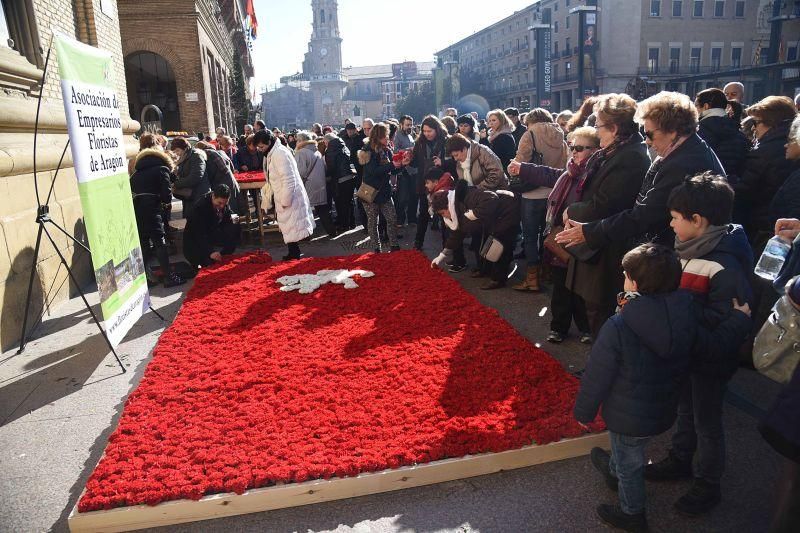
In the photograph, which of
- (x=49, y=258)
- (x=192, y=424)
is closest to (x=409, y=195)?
(x=49, y=258)

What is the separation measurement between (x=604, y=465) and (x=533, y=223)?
3776 millimetres

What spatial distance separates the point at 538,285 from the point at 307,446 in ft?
13.3

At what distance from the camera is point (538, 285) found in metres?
6.64

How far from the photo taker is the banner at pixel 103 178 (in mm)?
4141

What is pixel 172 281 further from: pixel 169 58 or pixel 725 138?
pixel 169 58

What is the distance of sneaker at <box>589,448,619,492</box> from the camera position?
10.1 ft

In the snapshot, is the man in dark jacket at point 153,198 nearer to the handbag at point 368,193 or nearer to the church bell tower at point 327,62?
the handbag at point 368,193

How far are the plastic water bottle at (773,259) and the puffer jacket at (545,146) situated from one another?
3.83 metres

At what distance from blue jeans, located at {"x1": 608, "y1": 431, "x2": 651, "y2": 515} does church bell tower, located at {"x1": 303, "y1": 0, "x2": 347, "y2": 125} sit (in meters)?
135

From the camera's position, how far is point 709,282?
2.82m

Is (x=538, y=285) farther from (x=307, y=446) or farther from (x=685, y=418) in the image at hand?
(x=307, y=446)

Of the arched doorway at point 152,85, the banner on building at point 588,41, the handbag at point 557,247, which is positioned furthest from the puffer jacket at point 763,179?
the banner on building at point 588,41

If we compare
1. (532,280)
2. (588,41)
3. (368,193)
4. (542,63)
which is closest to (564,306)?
(532,280)

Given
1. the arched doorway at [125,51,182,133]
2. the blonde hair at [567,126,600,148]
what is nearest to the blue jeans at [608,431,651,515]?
the blonde hair at [567,126,600,148]
